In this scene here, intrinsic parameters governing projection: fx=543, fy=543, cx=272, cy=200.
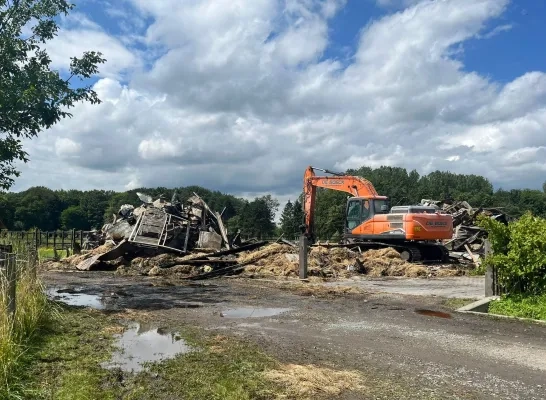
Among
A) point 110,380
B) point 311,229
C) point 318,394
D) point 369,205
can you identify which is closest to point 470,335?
point 318,394

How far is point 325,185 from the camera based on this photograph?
27719 millimetres

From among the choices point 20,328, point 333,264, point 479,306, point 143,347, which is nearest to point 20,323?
point 20,328

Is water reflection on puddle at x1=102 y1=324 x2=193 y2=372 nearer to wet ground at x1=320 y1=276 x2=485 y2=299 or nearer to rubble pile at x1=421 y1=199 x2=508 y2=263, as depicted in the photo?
wet ground at x1=320 y1=276 x2=485 y2=299

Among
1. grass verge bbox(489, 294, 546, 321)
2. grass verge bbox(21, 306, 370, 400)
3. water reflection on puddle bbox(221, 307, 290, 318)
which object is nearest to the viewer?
grass verge bbox(21, 306, 370, 400)

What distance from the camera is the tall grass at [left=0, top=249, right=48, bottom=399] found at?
5585 millimetres

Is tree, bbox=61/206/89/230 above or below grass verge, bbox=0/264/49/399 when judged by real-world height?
above

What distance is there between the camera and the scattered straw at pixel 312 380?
18.5ft

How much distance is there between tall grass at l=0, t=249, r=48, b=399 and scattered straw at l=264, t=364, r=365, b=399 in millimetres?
2668

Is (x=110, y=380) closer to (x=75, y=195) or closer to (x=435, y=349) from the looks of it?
(x=435, y=349)

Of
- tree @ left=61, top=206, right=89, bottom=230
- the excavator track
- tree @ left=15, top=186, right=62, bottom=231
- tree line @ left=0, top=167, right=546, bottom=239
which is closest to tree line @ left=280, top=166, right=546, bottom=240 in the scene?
tree line @ left=0, top=167, right=546, bottom=239

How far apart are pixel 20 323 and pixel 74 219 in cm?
11855

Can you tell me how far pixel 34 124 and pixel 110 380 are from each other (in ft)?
25.6

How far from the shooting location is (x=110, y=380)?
6012mm

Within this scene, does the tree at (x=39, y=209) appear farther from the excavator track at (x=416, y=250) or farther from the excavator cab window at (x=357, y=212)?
the excavator track at (x=416, y=250)
